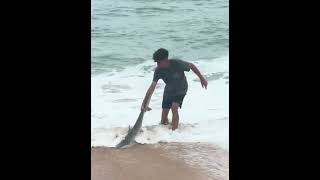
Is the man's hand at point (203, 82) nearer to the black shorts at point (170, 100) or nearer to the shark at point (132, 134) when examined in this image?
the black shorts at point (170, 100)

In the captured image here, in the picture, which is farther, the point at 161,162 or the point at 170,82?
the point at 170,82

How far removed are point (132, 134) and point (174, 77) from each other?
0.42m

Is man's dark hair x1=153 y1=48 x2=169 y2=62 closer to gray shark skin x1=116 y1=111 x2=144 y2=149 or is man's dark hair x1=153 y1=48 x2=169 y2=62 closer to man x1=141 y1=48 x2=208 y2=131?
man x1=141 y1=48 x2=208 y2=131

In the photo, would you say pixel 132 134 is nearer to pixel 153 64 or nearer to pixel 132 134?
pixel 132 134

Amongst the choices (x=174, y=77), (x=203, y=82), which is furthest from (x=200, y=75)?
(x=174, y=77)

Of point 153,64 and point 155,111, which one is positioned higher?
point 153,64

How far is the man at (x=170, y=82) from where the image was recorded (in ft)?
8.80

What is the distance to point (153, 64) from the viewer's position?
8.86 ft

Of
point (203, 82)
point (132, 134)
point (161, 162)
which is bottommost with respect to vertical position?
point (161, 162)

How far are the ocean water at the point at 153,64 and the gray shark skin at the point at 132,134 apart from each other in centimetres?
3

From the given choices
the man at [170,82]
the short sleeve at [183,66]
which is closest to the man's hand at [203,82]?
the man at [170,82]
